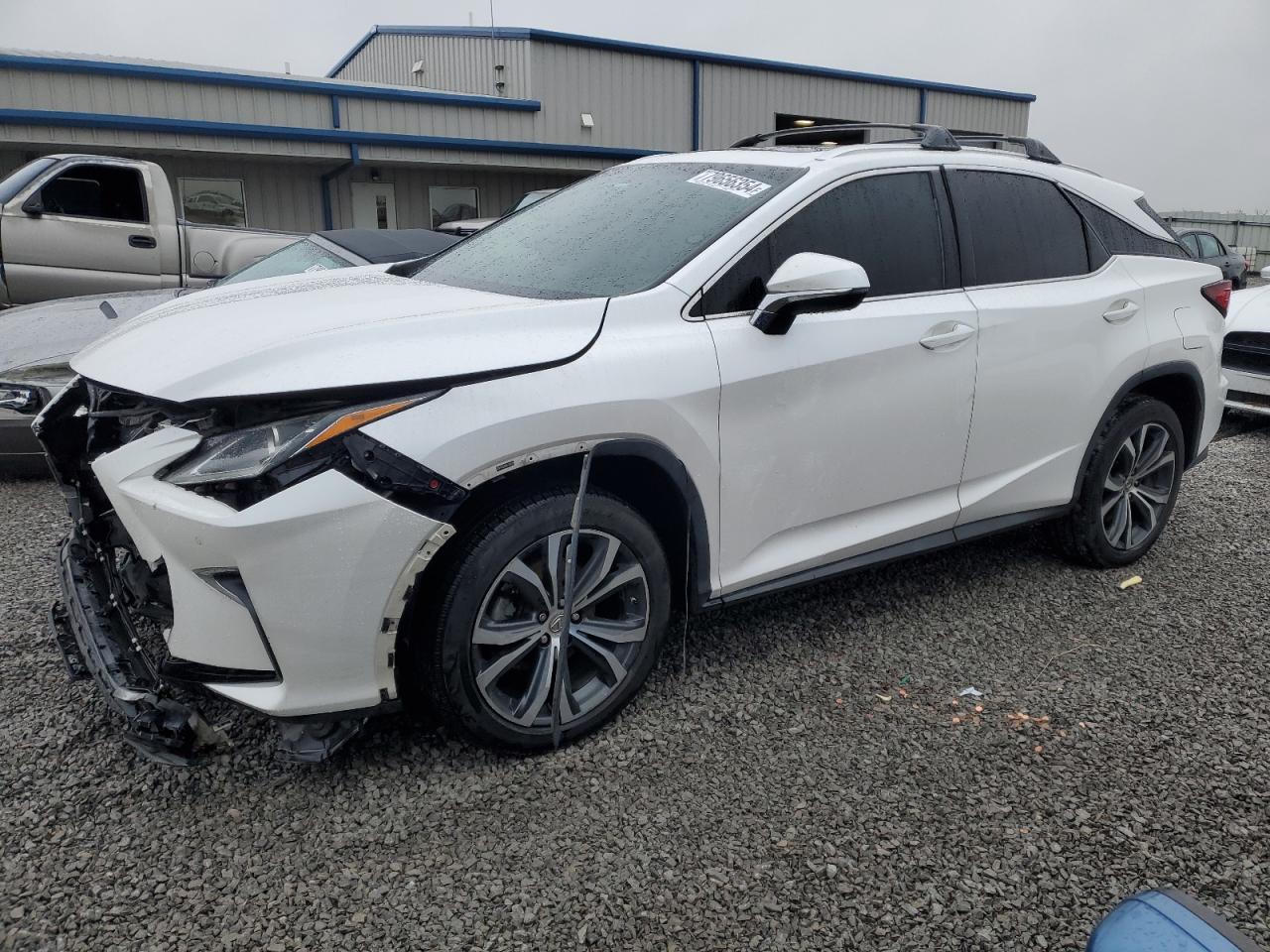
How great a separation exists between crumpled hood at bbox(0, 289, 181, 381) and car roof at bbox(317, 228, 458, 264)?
106 cm

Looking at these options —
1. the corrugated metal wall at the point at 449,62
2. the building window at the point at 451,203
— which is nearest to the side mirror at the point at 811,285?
the building window at the point at 451,203

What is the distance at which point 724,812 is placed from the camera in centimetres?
260

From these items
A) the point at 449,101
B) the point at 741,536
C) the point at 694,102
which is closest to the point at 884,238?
the point at 741,536

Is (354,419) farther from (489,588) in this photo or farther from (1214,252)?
(1214,252)

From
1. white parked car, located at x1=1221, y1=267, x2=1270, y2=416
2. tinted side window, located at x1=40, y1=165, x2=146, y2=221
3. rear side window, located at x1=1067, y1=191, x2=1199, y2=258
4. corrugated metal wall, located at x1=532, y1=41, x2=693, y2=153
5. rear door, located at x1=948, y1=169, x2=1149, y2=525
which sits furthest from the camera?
corrugated metal wall, located at x1=532, y1=41, x2=693, y2=153

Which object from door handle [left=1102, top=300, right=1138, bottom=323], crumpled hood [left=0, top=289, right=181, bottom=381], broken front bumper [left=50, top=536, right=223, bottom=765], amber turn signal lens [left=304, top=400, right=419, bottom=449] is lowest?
broken front bumper [left=50, top=536, right=223, bottom=765]

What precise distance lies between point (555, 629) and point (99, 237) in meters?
8.52

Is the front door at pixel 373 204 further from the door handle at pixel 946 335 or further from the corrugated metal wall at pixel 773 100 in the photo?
the door handle at pixel 946 335

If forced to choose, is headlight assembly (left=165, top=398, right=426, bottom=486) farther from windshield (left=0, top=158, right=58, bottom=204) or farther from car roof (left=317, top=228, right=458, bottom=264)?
windshield (left=0, top=158, right=58, bottom=204)

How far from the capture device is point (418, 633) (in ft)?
8.38

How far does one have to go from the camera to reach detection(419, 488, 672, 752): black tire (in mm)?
2518

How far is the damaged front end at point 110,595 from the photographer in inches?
95.6

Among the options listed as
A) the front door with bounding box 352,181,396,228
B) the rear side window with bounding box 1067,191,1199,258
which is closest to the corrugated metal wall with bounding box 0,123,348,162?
the front door with bounding box 352,181,396,228

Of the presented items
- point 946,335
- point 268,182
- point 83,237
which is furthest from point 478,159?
point 946,335
